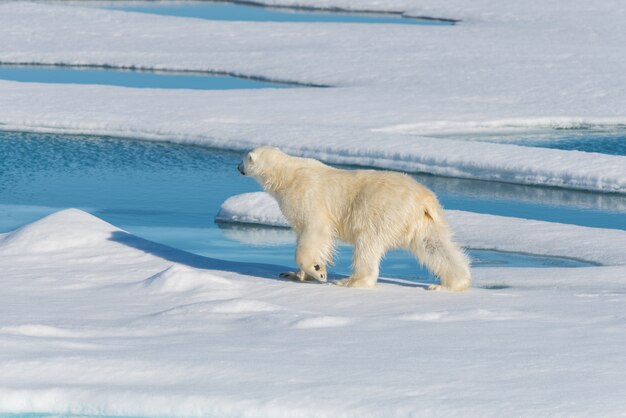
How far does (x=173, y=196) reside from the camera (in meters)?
8.88

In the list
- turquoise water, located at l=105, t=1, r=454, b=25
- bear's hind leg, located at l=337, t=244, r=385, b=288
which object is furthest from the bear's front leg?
turquoise water, located at l=105, t=1, r=454, b=25

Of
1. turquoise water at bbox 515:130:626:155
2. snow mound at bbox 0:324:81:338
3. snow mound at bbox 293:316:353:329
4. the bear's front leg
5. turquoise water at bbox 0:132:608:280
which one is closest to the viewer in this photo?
snow mound at bbox 0:324:81:338

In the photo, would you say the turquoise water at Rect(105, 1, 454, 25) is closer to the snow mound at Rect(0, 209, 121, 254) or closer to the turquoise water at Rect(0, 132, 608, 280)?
the turquoise water at Rect(0, 132, 608, 280)

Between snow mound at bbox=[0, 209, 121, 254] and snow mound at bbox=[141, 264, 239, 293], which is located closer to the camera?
snow mound at bbox=[141, 264, 239, 293]

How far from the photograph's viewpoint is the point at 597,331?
4504 mm

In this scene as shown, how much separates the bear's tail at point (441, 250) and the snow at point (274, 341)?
102mm

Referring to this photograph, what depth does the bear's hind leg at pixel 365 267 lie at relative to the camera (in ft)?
17.8

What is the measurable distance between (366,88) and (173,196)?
471cm

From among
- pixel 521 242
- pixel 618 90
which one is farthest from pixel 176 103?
pixel 521 242

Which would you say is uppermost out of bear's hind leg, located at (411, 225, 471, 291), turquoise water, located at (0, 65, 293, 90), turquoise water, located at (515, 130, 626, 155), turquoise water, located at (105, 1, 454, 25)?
turquoise water, located at (105, 1, 454, 25)

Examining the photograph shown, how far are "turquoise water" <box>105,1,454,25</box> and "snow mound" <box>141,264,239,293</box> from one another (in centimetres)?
1555

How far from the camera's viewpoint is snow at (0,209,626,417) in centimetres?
364

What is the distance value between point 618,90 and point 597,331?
862cm

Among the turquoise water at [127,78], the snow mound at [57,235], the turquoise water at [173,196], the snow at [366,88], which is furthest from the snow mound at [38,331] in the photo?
the turquoise water at [127,78]
